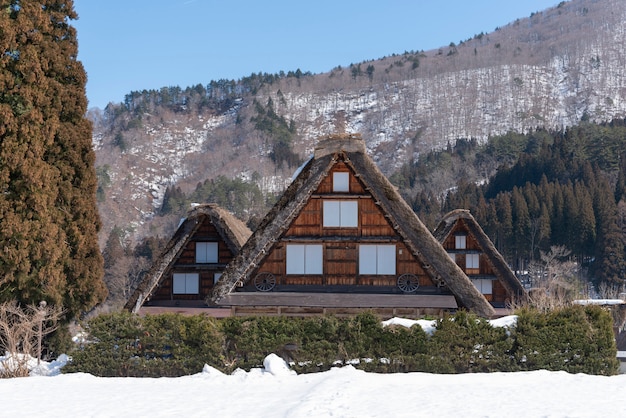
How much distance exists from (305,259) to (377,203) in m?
2.85

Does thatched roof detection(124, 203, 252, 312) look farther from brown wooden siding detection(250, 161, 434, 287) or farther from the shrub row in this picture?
the shrub row

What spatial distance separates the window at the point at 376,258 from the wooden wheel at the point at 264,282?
276 cm

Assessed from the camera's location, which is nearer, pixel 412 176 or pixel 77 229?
pixel 77 229

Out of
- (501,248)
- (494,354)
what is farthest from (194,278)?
(501,248)

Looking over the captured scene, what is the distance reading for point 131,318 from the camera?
54.3ft

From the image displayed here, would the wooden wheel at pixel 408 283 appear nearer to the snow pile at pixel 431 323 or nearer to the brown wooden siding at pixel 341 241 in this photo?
the brown wooden siding at pixel 341 241


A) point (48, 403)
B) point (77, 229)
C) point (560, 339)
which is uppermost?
point (77, 229)

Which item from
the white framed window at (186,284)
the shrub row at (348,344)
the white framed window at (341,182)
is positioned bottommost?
the shrub row at (348,344)

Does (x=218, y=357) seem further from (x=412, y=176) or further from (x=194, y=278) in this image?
(x=412, y=176)

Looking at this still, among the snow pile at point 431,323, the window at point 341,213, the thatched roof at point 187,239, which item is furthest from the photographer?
the thatched roof at point 187,239

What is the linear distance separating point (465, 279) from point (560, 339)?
130 inches

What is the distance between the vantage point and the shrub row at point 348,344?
1587 centimetres

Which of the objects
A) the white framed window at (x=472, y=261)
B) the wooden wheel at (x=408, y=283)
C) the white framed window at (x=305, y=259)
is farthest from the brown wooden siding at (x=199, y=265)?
the white framed window at (x=472, y=261)

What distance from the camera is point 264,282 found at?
1931 cm
